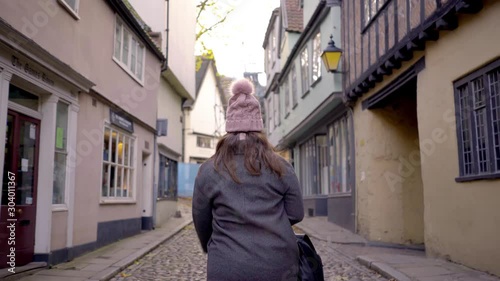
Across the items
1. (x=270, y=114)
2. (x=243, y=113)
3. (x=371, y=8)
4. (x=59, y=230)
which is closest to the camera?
(x=243, y=113)

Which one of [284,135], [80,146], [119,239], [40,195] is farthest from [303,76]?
[40,195]

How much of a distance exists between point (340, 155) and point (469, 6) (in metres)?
8.78

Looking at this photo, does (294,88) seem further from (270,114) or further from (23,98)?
(23,98)

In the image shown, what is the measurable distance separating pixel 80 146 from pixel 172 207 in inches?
438

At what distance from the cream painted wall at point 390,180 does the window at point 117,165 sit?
6.07m

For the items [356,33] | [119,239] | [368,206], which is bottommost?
[119,239]

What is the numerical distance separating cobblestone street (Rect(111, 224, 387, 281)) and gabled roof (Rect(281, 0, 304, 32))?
38.1ft

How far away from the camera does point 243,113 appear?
2619mm

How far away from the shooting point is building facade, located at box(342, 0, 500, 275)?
6766mm

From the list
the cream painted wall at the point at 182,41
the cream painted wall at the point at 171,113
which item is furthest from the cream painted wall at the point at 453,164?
the cream painted wall at the point at 182,41

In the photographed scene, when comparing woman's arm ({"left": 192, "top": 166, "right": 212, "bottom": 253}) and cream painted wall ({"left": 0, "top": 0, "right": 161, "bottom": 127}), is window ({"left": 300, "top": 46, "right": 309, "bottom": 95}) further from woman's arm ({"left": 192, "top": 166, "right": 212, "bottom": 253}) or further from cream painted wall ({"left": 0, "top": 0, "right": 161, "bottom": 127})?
woman's arm ({"left": 192, "top": 166, "right": 212, "bottom": 253})

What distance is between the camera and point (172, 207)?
20328 millimetres

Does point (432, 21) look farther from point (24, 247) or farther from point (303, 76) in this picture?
point (303, 76)

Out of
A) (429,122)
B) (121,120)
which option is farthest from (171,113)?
(429,122)
